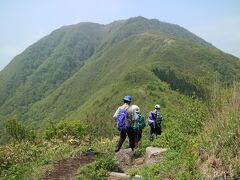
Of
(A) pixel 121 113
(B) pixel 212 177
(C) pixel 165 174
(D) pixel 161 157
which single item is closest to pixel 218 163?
(B) pixel 212 177

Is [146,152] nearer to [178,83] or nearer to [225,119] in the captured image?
[225,119]

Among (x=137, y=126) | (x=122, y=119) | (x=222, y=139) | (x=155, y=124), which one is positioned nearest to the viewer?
(x=222, y=139)

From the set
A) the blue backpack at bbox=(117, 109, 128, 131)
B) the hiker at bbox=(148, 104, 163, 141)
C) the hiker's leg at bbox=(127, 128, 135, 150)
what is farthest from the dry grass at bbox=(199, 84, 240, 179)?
the hiker at bbox=(148, 104, 163, 141)

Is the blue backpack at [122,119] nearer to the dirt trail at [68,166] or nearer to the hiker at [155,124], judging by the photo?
the dirt trail at [68,166]

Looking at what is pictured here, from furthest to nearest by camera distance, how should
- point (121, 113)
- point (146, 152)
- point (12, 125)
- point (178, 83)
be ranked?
point (178, 83)
point (12, 125)
point (121, 113)
point (146, 152)

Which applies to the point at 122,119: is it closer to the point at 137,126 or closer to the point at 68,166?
the point at 137,126

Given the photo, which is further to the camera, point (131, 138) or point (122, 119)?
point (131, 138)

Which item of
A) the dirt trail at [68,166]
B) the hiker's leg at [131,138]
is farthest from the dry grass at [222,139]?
the dirt trail at [68,166]

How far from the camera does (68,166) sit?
10.9 metres

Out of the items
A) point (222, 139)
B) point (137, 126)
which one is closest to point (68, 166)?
point (137, 126)

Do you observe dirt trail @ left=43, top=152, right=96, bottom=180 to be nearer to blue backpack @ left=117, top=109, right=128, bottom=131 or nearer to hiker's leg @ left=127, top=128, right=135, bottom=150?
hiker's leg @ left=127, top=128, right=135, bottom=150

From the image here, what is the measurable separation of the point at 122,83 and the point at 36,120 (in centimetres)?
6063

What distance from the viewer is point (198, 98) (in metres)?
9.04

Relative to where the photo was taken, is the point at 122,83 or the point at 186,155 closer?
the point at 186,155
